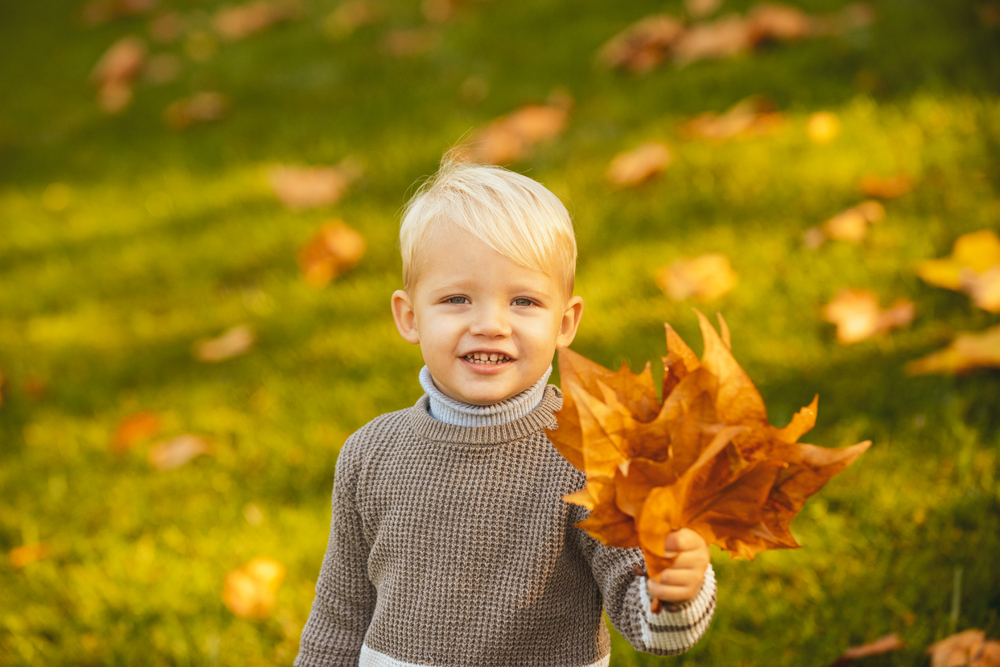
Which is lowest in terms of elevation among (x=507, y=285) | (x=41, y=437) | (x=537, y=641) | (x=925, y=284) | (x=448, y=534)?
(x=41, y=437)

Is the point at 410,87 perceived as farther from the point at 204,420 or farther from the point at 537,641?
the point at 537,641

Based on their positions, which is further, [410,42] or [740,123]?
[410,42]

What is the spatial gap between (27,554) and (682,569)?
201 centimetres

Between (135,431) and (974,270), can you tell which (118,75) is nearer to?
(135,431)

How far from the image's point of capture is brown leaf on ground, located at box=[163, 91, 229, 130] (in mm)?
4902

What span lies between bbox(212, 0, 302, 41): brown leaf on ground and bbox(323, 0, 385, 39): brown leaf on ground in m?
0.40

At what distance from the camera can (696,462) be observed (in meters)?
1.02

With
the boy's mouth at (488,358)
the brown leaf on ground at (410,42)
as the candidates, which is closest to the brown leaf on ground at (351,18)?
the brown leaf on ground at (410,42)

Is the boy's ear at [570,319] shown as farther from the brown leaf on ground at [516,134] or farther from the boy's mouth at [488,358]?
the brown leaf on ground at [516,134]

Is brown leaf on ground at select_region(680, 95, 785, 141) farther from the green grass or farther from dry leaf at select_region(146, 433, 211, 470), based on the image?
dry leaf at select_region(146, 433, 211, 470)

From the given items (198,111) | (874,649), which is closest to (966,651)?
(874,649)

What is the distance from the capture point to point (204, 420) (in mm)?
2803

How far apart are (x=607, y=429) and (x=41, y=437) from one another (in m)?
2.48

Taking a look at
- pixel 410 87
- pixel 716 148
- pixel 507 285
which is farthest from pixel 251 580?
pixel 410 87
